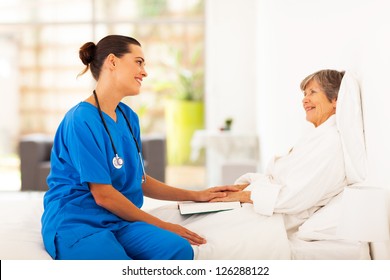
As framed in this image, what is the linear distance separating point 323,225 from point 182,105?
15.0ft

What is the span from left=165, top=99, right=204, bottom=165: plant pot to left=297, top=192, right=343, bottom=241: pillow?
14.7ft

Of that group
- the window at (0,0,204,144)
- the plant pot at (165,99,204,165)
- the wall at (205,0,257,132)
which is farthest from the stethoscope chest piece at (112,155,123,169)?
the window at (0,0,204,144)

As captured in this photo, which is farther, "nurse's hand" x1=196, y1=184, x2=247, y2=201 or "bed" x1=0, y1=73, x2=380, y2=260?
"nurse's hand" x1=196, y1=184, x2=247, y2=201

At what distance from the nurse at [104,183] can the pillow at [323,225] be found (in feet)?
1.20

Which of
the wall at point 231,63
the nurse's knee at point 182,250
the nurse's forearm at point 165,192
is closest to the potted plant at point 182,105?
the wall at point 231,63

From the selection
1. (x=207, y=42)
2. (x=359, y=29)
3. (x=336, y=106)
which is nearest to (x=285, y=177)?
(x=336, y=106)

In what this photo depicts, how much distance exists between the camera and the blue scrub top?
5.81ft

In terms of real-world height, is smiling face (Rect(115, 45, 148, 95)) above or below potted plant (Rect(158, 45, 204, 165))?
above

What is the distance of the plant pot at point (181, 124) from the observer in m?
6.40

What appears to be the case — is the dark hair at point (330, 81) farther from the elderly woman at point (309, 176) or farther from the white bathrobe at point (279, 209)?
the white bathrobe at point (279, 209)

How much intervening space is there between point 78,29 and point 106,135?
4.91 meters

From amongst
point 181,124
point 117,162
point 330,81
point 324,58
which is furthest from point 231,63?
point 117,162

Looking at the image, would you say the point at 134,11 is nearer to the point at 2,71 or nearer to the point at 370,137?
the point at 2,71

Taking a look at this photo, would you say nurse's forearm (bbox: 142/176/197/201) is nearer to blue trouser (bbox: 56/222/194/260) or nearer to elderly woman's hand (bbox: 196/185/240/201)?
elderly woman's hand (bbox: 196/185/240/201)
